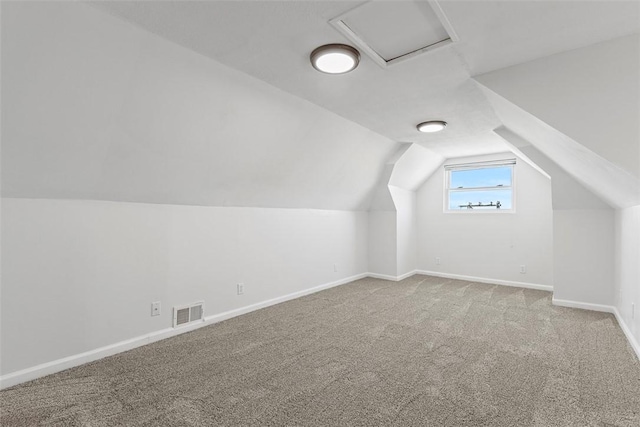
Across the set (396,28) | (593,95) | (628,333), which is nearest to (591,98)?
(593,95)

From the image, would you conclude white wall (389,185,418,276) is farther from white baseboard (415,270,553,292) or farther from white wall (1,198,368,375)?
white wall (1,198,368,375)

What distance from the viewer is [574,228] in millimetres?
3916

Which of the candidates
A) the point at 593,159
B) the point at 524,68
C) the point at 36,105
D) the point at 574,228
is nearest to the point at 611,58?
the point at 524,68

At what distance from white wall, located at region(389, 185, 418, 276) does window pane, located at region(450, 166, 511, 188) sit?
0.84m

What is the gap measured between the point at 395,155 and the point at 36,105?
4.19m

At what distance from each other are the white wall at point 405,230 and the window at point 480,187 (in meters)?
0.67

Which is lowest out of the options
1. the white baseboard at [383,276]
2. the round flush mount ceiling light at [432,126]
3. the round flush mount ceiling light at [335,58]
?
the white baseboard at [383,276]

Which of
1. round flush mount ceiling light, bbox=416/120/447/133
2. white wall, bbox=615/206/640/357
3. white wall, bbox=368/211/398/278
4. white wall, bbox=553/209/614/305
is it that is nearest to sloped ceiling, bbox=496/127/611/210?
white wall, bbox=553/209/614/305

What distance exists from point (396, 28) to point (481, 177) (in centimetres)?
449

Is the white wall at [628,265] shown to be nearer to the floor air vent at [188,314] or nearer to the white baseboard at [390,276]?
the white baseboard at [390,276]

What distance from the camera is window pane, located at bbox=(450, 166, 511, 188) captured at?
5.32 m

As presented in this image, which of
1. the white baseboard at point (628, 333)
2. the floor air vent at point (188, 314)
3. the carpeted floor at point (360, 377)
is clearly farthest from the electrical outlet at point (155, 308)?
the white baseboard at point (628, 333)

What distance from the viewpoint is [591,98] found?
6.53 feet

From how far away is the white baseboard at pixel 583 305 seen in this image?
12.1ft
